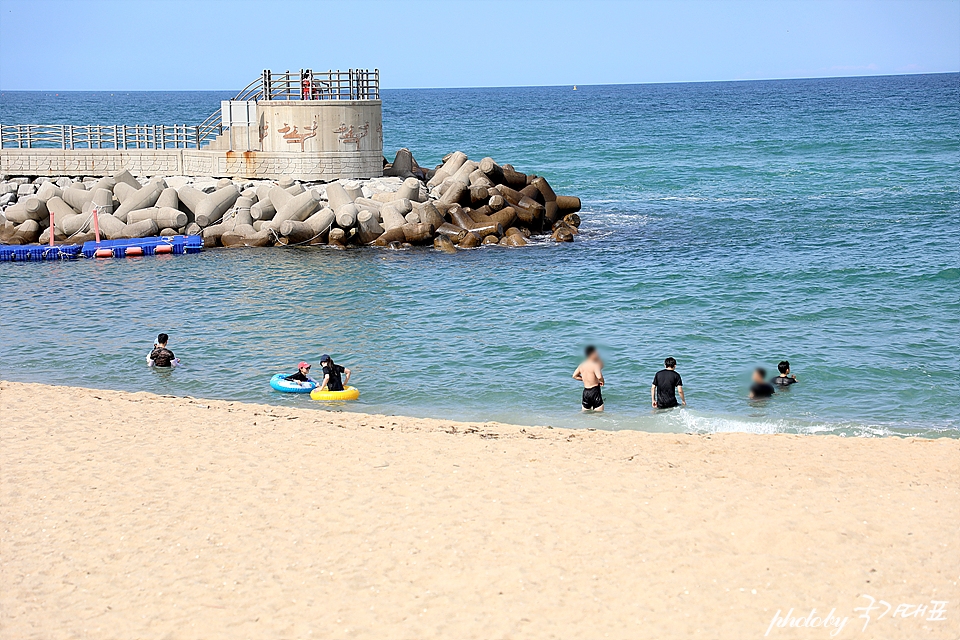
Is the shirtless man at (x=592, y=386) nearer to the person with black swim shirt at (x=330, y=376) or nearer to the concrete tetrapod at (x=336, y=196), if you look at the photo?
the person with black swim shirt at (x=330, y=376)

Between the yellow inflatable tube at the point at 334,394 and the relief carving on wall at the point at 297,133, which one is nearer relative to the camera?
the yellow inflatable tube at the point at 334,394

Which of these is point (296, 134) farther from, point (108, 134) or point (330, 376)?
point (330, 376)

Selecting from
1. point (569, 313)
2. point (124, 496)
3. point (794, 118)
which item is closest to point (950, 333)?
point (569, 313)

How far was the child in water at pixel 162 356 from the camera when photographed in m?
17.2

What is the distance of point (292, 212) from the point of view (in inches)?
1113

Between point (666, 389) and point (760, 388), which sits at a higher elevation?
point (666, 389)

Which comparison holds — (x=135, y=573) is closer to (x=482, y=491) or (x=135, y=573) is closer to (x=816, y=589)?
(x=482, y=491)

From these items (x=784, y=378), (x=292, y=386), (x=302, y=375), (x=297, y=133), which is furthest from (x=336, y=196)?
(x=784, y=378)

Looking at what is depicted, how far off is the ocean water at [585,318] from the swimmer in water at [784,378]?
251 millimetres

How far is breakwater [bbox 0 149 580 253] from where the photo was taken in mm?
28188

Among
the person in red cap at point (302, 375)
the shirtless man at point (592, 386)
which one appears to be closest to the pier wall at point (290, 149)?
the person in red cap at point (302, 375)

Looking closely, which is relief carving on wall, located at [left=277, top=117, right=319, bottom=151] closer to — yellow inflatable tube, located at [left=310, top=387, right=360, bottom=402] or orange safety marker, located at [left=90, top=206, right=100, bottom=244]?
orange safety marker, located at [left=90, top=206, right=100, bottom=244]

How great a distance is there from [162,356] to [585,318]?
8503mm

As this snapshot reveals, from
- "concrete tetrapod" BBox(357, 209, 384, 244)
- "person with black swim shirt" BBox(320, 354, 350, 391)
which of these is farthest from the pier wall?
"person with black swim shirt" BBox(320, 354, 350, 391)
